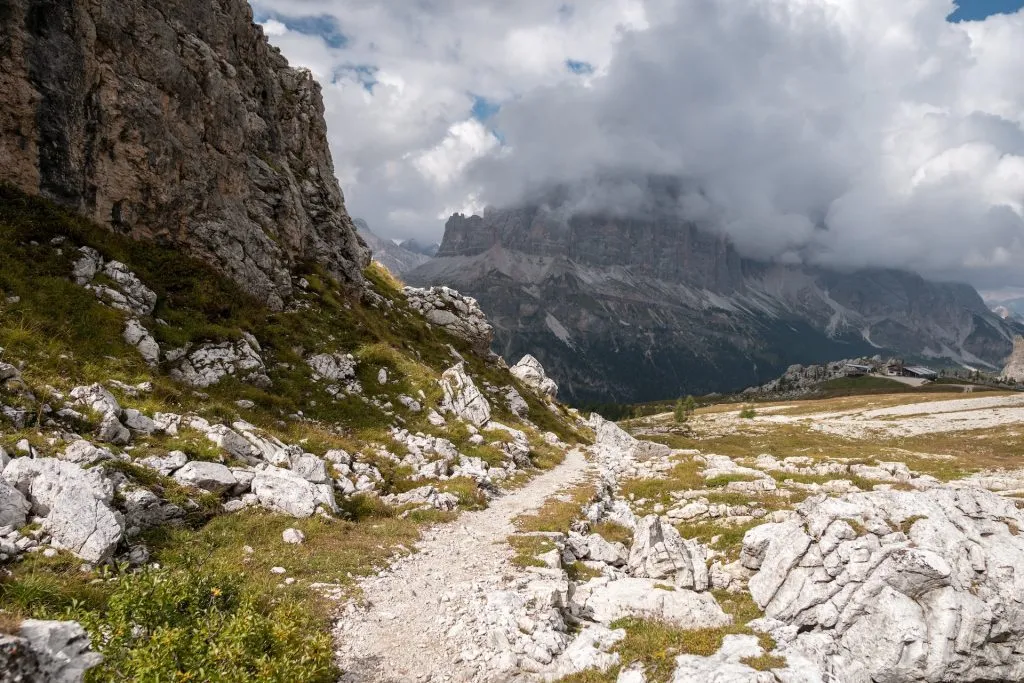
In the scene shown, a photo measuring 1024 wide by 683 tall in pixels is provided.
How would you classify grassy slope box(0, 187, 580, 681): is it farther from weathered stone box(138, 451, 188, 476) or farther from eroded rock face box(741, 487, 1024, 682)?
eroded rock face box(741, 487, 1024, 682)

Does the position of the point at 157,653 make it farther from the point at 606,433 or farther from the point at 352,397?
the point at 606,433

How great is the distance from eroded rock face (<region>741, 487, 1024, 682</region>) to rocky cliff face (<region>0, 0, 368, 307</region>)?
147 ft

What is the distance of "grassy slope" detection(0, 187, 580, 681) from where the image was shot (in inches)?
372

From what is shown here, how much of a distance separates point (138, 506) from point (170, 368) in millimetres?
15605

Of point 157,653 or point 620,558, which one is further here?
point 620,558

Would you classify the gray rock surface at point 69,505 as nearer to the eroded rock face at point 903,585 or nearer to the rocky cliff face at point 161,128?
the eroded rock face at point 903,585

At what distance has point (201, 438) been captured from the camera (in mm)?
23312

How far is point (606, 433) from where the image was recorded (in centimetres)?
8412

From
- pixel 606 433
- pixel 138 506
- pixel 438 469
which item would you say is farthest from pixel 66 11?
pixel 606 433

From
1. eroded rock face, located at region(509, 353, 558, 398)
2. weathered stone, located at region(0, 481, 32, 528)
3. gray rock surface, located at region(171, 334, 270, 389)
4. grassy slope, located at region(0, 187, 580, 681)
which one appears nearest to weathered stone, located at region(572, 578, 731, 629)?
grassy slope, located at region(0, 187, 580, 681)

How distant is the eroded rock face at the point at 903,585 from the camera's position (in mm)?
14344

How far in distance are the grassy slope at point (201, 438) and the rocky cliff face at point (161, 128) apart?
9.53 ft

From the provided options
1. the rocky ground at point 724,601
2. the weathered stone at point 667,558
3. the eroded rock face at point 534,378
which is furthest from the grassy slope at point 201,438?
the eroded rock face at point 534,378

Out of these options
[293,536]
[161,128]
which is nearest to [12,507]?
[293,536]
